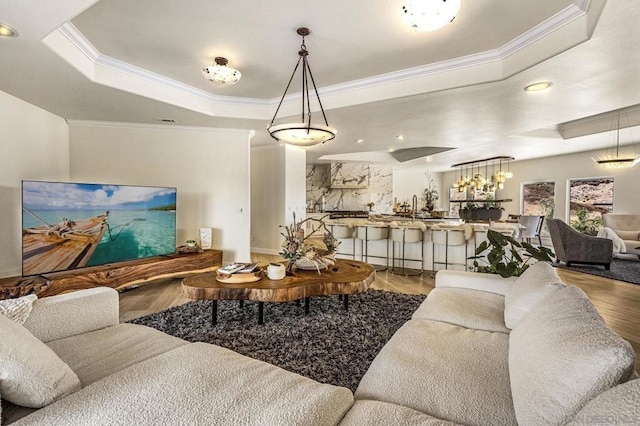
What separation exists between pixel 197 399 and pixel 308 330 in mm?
1785

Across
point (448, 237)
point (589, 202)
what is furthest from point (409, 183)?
point (448, 237)

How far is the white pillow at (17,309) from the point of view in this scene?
1.43 m

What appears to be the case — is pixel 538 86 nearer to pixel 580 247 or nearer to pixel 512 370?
pixel 512 370

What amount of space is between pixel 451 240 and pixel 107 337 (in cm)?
457

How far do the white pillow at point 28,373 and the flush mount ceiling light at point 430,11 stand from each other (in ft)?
8.46

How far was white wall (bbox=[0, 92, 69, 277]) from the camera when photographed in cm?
343

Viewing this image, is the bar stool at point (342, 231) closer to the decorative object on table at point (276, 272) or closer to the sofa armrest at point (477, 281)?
the decorative object on table at point (276, 272)

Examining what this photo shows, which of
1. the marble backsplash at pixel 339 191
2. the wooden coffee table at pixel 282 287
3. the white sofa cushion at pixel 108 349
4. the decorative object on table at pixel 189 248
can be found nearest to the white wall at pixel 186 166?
the decorative object on table at pixel 189 248

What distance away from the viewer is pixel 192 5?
2369 millimetres

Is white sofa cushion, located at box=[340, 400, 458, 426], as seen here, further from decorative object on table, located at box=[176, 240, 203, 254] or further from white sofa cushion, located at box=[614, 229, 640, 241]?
white sofa cushion, located at box=[614, 229, 640, 241]

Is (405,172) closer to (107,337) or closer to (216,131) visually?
(216,131)

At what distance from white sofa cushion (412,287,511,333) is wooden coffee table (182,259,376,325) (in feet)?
2.57

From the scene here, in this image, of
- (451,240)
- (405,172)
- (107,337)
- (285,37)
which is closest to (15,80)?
(285,37)

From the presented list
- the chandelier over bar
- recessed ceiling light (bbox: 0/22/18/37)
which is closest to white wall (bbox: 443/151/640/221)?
the chandelier over bar
